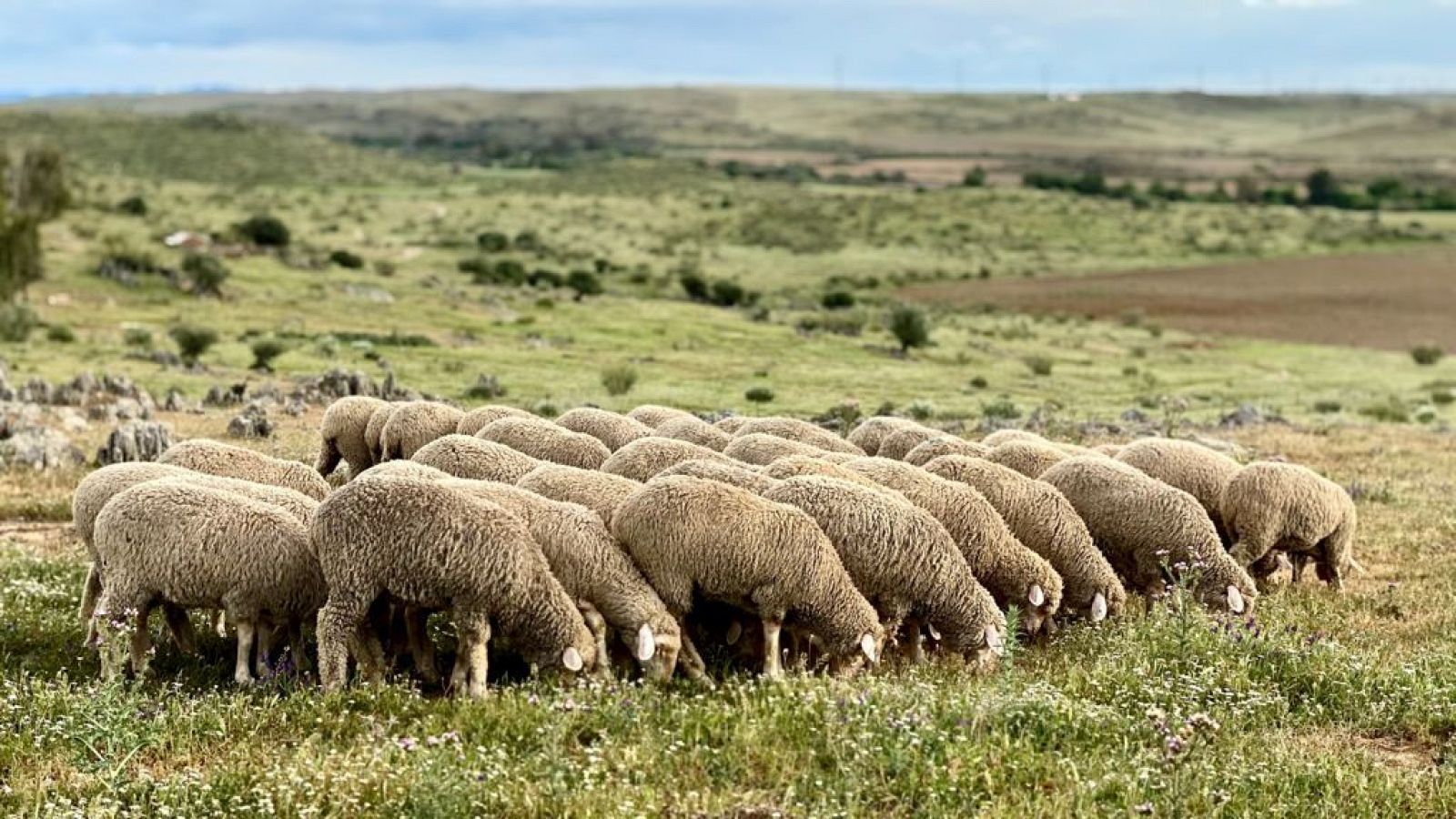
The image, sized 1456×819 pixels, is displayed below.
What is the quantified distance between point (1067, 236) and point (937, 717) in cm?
7905

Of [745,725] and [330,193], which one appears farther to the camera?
[330,193]

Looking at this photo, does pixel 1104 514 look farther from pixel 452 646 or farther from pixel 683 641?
pixel 452 646

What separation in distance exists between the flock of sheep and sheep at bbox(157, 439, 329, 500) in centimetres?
3

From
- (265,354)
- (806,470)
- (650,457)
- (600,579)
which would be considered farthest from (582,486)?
(265,354)

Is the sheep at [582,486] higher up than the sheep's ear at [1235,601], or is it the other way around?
the sheep at [582,486]

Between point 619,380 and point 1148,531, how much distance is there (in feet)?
60.9

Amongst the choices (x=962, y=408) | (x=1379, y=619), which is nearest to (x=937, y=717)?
(x=1379, y=619)

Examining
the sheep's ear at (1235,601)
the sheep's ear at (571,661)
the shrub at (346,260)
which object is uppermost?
the sheep's ear at (571,661)

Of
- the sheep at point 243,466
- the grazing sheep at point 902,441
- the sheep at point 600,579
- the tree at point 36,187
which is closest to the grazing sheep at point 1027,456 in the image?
the grazing sheep at point 902,441

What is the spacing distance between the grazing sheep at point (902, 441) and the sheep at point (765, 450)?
→ 1.61 metres

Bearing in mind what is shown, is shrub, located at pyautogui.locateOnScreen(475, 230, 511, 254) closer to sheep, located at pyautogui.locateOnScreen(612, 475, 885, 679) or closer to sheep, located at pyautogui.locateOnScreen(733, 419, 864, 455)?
sheep, located at pyautogui.locateOnScreen(733, 419, 864, 455)

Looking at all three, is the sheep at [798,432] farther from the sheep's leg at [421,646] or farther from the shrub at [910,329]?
the shrub at [910,329]

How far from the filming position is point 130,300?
4531cm

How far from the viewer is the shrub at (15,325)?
117 ft
